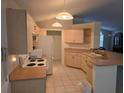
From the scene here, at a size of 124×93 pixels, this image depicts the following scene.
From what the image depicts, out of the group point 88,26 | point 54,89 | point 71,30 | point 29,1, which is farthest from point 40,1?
point 71,30

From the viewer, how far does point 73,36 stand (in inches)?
224

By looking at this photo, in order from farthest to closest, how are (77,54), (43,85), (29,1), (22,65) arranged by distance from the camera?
(77,54) < (22,65) < (29,1) < (43,85)

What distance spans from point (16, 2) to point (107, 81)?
2.64 m

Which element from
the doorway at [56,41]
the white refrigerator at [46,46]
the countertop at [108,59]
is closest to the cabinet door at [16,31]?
the countertop at [108,59]

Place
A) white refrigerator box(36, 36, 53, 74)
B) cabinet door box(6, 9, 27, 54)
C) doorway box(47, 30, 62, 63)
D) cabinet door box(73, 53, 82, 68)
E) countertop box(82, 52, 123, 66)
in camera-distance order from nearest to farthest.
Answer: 1. cabinet door box(6, 9, 27, 54)
2. countertop box(82, 52, 123, 66)
3. white refrigerator box(36, 36, 53, 74)
4. cabinet door box(73, 53, 82, 68)
5. doorway box(47, 30, 62, 63)

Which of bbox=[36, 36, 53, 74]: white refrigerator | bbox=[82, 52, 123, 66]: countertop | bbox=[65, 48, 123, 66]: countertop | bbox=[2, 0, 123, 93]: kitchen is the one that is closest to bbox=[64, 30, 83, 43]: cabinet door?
bbox=[2, 0, 123, 93]: kitchen

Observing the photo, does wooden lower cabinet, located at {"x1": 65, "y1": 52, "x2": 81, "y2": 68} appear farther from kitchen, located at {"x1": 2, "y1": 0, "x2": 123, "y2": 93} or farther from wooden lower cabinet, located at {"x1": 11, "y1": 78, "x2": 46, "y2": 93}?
wooden lower cabinet, located at {"x1": 11, "y1": 78, "x2": 46, "y2": 93}

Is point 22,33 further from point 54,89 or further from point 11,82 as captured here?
point 54,89

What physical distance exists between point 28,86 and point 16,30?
1.03 metres

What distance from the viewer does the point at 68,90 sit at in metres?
3.30

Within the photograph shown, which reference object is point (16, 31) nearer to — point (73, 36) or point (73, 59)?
point (73, 36)

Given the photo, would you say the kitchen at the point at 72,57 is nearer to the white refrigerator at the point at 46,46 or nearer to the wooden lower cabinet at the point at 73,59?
the wooden lower cabinet at the point at 73,59

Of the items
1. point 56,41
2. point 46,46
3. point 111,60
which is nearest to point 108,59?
point 111,60

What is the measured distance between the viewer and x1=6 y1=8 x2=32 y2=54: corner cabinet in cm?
197
